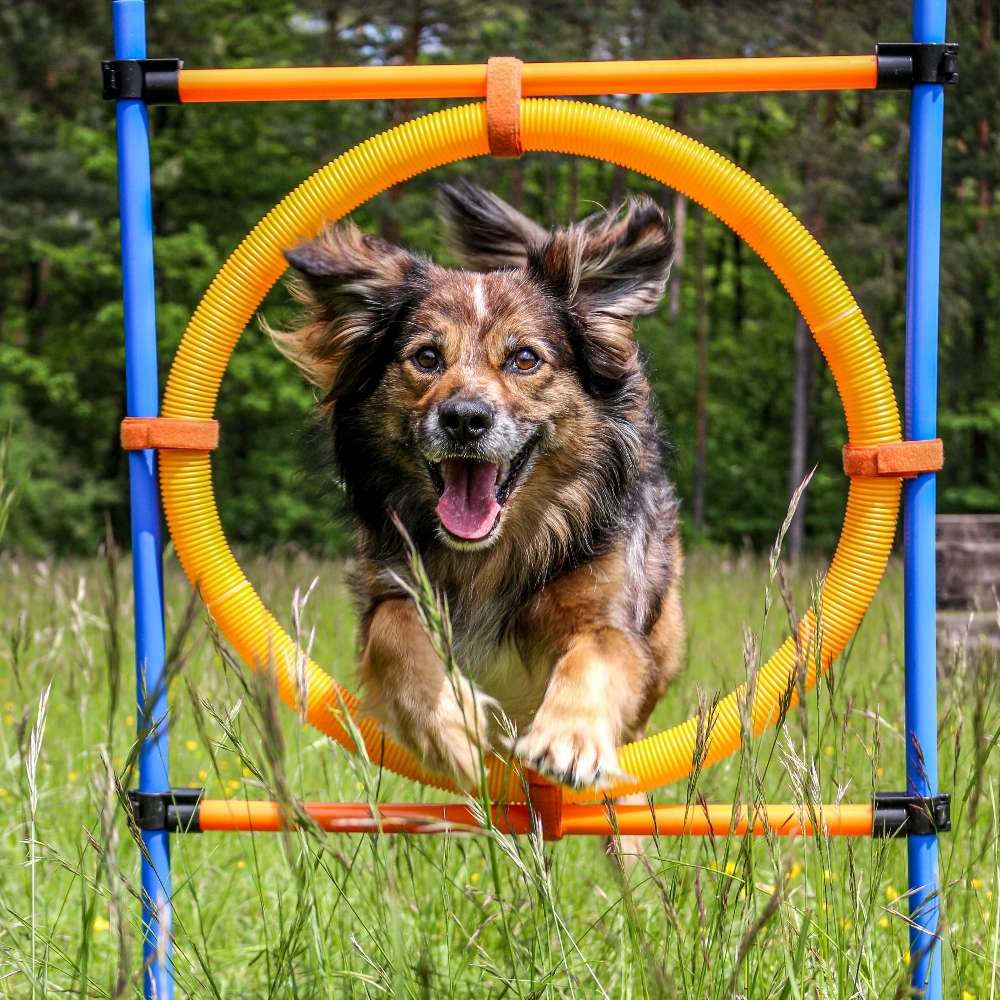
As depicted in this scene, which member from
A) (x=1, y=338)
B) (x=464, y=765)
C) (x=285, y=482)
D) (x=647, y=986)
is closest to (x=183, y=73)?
(x=464, y=765)

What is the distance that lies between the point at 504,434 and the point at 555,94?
2.61ft

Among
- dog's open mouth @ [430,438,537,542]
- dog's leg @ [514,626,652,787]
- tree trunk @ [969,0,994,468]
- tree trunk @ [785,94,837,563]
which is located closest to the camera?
dog's leg @ [514,626,652,787]

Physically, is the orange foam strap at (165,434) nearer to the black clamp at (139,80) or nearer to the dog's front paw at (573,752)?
the black clamp at (139,80)

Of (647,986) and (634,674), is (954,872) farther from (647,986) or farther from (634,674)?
(647,986)

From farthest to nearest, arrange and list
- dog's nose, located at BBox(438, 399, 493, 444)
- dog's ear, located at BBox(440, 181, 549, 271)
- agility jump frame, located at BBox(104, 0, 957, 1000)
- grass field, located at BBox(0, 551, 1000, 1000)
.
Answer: dog's ear, located at BBox(440, 181, 549, 271)
dog's nose, located at BBox(438, 399, 493, 444)
agility jump frame, located at BBox(104, 0, 957, 1000)
grass field, located at BBox(0, 551, 1000, 1000)

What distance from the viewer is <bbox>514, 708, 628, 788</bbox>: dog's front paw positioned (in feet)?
7.89

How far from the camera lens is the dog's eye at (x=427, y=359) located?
10.3ft

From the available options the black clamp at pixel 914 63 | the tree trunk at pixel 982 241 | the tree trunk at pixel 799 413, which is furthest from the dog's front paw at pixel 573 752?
the tree trunk at pixel 799 413

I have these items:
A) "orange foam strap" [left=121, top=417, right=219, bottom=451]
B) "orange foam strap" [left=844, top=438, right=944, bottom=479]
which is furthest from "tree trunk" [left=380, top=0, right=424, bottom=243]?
"orange foam strap" [left=844, top=438, right=944, bottom=479]

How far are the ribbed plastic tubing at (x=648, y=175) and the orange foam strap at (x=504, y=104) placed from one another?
0.11 ft

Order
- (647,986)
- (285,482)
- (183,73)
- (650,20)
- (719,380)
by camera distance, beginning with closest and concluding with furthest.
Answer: (647,986)
(183,73)
(650,20)
(285,482)
(719,380)

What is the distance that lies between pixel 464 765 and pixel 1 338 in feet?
63.5

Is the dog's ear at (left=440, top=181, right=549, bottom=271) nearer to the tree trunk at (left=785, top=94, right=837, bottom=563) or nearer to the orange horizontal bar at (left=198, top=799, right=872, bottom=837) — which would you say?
the orange horizontal bar at (left=198, top=799, right=872, bottom=837)

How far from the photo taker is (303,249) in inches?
116
